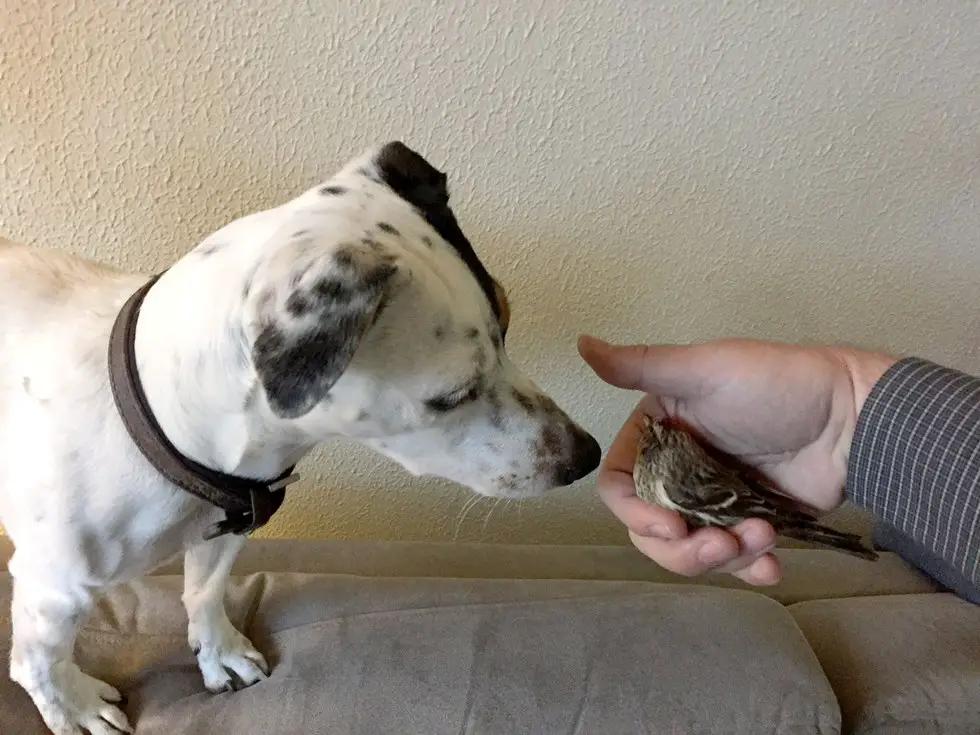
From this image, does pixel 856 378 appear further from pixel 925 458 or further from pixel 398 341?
pixel 398 341

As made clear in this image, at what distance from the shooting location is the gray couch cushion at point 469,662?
916mm

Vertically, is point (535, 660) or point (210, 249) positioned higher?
point (210, 249)

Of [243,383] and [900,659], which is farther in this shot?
[900,659]

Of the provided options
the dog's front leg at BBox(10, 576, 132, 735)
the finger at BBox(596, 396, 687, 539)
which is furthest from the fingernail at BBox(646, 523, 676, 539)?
the dog's front leg at BBox(10, 576, 132, 735)

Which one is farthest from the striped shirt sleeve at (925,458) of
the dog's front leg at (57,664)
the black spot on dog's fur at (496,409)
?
the dog's front leg at (57,664)

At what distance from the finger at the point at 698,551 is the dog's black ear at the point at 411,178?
47 centimetres

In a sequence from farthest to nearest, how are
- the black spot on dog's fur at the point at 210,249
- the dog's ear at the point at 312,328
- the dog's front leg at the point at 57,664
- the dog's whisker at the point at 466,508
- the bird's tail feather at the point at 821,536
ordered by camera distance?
the dog's whisker at the point at 466,508, the bird's tail feather at the point at 821,536, the dog's front leg at the point at 57,664, the black spot on dog's fur at the point at 210,249, the dog's ear at the point at 312,328

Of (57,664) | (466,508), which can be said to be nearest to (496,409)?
(57,664)

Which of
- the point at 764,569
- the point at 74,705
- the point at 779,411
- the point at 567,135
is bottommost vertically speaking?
the point at 74,705

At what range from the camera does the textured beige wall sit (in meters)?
1.02

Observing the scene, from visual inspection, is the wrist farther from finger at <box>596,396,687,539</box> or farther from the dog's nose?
the dog's nose

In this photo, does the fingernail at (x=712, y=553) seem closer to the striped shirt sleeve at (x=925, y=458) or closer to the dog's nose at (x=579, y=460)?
the dog's nose at (x=579, y=460)

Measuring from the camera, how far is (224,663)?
3.19 ft

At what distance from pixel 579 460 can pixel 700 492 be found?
159 millimetres
